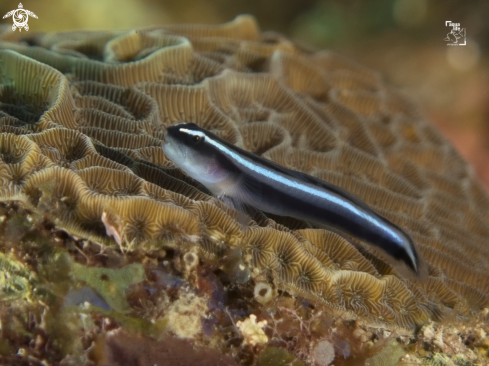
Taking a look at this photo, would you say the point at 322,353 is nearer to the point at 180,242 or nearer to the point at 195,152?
the point at 180,242

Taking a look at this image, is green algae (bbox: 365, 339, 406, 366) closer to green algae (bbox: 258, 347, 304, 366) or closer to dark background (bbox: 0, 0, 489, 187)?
green algae (bbox: 258, 347, 304, 366)

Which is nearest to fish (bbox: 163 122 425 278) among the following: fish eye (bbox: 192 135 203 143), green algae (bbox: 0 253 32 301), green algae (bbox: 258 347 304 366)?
fish eye (bbox: 192 135 203 143)

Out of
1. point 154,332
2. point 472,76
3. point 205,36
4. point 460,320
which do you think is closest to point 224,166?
point 154,332

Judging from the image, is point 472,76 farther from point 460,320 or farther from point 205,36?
point 460,320

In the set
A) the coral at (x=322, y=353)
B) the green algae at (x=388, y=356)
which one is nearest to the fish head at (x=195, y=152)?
the coral at (x=322, y=353)

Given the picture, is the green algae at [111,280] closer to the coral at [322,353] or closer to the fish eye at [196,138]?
the fish eye at [196,138]
